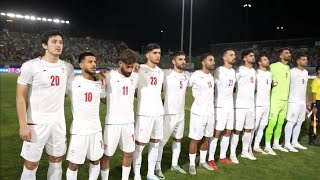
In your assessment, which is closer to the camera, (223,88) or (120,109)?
(120,109)

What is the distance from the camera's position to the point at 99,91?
4570 millimetres

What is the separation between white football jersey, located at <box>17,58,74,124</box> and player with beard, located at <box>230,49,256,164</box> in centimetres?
402

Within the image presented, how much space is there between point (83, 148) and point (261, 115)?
14.9ft

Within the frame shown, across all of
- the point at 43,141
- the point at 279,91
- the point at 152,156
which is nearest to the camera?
the point at 43,141

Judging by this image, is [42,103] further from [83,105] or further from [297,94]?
[297,94]

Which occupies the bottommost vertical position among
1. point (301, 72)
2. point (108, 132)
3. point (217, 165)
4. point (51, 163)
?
point (217, 165)

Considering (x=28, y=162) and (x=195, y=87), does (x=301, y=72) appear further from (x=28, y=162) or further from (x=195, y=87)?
(x=28, y=162)

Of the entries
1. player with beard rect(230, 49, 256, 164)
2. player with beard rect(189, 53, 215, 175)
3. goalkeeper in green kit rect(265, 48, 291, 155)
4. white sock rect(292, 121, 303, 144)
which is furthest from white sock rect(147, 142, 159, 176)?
white sock rect(292, 121, 303, 144)

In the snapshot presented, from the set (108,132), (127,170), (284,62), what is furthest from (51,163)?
(284,62)

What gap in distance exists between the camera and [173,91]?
19.1 feet

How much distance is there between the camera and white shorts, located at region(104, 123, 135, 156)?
188 inches

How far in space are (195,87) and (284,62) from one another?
112 inches

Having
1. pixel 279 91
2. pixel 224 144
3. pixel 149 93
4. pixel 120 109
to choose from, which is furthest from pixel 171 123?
pixel 279 91

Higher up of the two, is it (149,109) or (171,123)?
(149,109)
